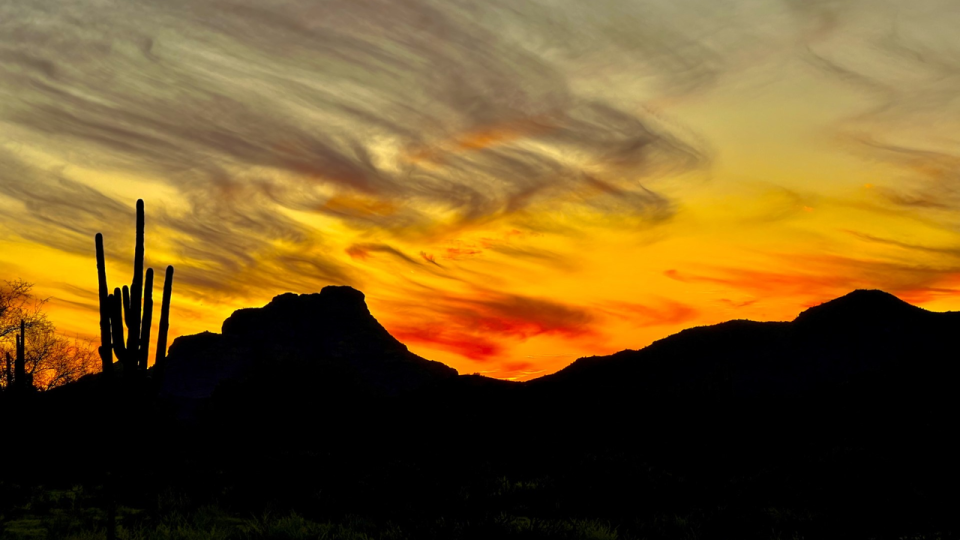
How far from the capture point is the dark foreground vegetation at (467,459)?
54.7ft

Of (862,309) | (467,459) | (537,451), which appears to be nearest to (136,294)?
(467,459)

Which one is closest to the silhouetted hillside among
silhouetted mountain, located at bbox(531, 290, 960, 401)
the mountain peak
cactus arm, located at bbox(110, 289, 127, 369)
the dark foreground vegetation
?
the dark foreground vegetation

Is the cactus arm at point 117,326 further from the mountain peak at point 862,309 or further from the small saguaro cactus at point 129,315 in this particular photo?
the mountain peak at point 862,309

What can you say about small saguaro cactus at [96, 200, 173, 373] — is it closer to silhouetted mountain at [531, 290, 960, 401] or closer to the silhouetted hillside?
the silhouetted hillside

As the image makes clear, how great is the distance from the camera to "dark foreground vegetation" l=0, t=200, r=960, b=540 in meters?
16.7

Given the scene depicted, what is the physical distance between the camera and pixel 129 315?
14453 mm

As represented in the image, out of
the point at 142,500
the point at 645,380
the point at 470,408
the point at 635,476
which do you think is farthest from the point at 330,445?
the point at 645,380

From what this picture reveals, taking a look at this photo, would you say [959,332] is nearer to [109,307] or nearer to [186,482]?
[186,482]

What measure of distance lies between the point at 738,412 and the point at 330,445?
80.7 feet

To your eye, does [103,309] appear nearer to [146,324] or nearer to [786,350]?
[146,324]

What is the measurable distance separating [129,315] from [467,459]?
70.2 feet

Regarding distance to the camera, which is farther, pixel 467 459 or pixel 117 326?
pixel 467 459

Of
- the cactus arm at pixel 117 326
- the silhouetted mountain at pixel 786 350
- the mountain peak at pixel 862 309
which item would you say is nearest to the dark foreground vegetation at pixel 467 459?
the cactus arm at pixel 117 326

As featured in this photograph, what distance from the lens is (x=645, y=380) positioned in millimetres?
93625
